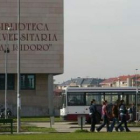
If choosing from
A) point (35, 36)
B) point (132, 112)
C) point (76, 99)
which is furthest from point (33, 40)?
point (132, 112)

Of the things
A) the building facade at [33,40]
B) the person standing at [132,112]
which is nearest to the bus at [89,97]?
the person standing at [132,112]

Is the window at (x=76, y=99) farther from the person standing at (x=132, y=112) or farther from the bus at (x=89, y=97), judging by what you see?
the person standing at (x=132, y=112)

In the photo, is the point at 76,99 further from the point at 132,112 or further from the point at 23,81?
the point at 23,81

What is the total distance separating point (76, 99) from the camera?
5122cm

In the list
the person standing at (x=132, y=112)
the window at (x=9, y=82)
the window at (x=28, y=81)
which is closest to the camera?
the person standing at (x=132, y=112)

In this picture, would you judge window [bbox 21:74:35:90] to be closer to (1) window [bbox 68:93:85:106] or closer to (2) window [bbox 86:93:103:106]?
(1) window [bbox 68:93:85:106]

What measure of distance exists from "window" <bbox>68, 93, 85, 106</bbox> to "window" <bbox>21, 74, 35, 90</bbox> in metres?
32.7

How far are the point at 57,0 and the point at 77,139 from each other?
5597 centimetres

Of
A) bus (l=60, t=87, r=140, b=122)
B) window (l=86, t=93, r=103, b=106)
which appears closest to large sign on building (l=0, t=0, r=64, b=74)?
bus (l=60, t=87, r=140, b=122)

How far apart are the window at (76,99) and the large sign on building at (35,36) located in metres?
31.0

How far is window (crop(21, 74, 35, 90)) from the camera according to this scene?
275 ft

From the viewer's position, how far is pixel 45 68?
272ft

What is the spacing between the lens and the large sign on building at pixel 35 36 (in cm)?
8250

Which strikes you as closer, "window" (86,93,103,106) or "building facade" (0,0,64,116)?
"window" (86,93,103,106)
